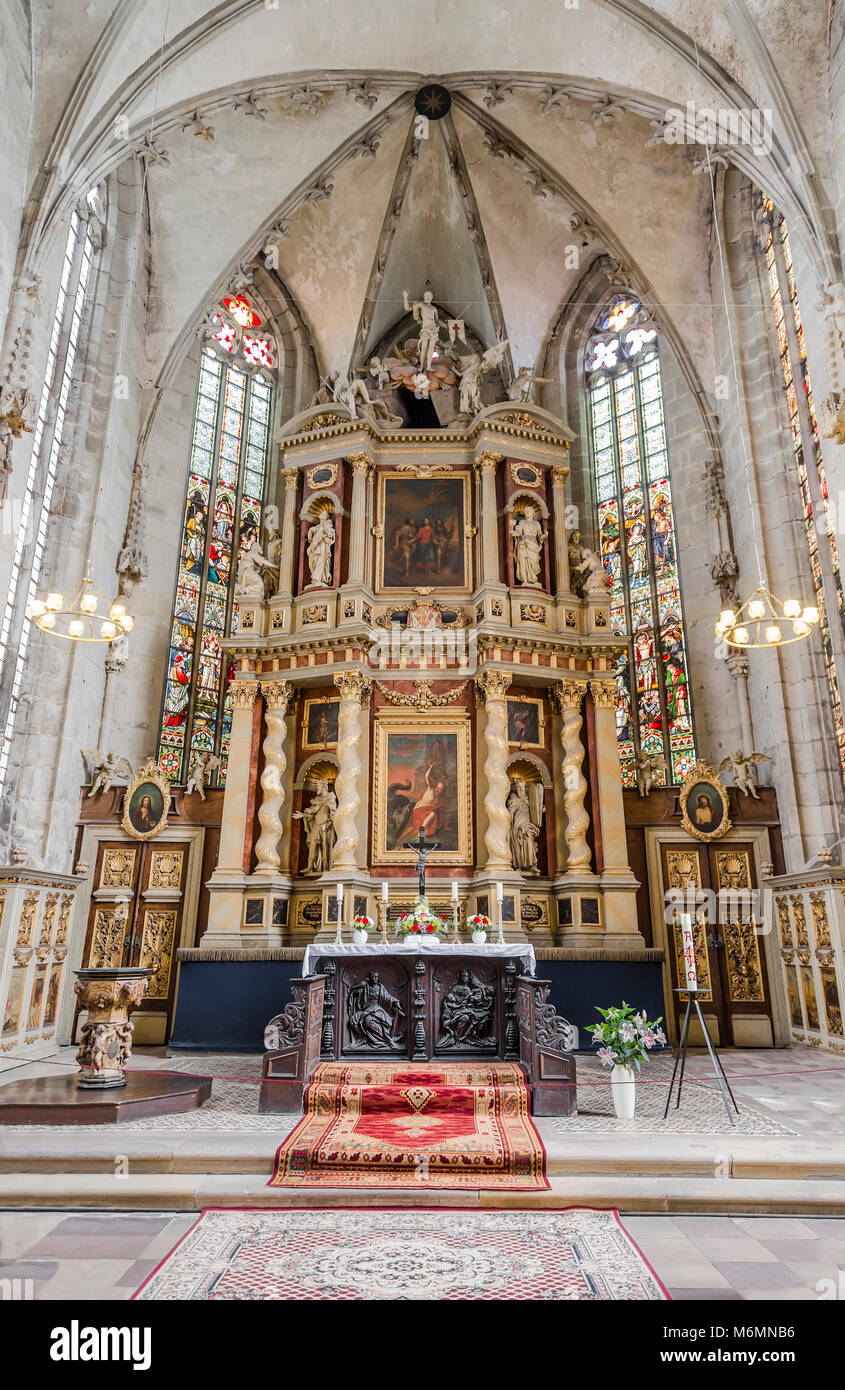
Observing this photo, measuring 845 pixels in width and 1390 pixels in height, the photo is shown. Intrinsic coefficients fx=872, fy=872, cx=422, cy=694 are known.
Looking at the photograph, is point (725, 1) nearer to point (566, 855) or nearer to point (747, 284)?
point (747, 284)

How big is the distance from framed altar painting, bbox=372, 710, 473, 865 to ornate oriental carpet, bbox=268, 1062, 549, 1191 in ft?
15.6

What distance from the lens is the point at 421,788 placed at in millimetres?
13617

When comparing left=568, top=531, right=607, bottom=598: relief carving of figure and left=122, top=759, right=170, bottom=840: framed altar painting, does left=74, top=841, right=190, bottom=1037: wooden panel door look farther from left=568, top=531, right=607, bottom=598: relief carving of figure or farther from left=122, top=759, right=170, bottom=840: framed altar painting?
left=568, top=531, right=607, bottom=598: relief carving of figure

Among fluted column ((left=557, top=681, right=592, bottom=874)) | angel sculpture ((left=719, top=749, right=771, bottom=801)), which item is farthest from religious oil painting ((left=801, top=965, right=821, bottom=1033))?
fluted column ((left=557, top=681, right=592, bottom=874))

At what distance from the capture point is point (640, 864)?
1405 cm

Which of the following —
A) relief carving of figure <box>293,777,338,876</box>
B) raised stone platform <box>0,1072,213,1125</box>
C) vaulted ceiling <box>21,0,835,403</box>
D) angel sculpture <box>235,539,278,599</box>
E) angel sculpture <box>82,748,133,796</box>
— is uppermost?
vaulted ceiling <box>21,0,835,403</box>

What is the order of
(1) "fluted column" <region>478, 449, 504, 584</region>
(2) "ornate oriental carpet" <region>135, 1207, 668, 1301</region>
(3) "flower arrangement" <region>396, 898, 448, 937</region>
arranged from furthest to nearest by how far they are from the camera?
(1) "fluted column" <region>478, 449, 504, 584</region> < (3) "flower arrangement" <region>396, 898, 448, 937</region> < (2) "ornate oriental carpet" <region>135, 1207, 668, 1301</region>

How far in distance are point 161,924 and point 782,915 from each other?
31.2ft

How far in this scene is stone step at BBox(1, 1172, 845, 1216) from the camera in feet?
17.5

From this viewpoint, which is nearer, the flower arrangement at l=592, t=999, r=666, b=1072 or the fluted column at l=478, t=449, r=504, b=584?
the flower arrangement at l=592, t=999, r=666, b=1072

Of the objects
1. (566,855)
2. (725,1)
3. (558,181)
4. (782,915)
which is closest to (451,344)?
(558,181)

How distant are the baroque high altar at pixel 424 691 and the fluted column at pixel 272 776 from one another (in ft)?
0.11

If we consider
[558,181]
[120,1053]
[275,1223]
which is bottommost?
[275,1223]

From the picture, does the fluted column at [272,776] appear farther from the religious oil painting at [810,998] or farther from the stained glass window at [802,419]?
the stained glass window at [802,419]
